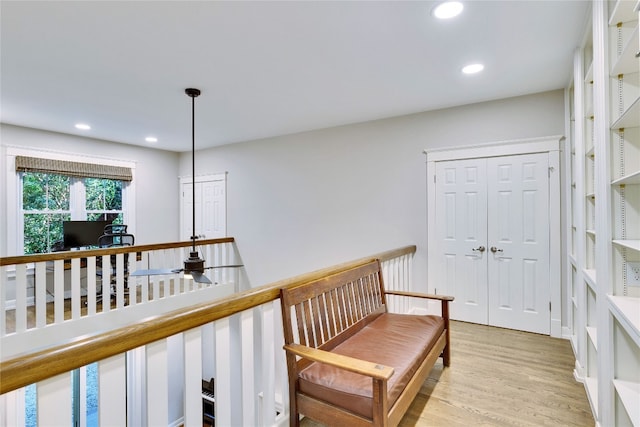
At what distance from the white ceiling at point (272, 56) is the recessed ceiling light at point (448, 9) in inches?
1.8

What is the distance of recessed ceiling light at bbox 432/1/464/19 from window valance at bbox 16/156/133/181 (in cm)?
554

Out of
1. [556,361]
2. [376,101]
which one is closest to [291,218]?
[376,101]

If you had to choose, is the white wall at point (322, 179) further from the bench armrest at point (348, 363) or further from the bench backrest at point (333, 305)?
the bench armrest at point (348, 363)

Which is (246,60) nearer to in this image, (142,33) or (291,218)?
(142,33)

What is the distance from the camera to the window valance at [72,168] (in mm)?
4695

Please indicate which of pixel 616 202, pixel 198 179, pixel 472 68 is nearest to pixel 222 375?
pixel 616 202

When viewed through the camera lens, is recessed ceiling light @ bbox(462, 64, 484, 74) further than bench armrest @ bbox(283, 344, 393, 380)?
Yes

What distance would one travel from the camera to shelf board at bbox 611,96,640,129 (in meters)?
1.37

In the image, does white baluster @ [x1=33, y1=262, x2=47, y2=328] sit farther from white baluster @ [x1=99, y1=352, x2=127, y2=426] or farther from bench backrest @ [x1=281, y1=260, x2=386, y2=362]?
white baluster @ [x1=99, y1=352, x2=127, y2=426]

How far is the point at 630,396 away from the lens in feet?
4.93

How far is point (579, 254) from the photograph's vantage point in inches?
96.7

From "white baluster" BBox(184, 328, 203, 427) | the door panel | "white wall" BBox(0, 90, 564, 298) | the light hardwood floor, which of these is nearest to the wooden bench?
the light hardwood floor

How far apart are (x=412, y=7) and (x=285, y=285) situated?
1848 mm

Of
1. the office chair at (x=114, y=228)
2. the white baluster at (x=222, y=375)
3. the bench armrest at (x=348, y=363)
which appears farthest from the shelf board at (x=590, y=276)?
the office chair at (x=114, y=228)
